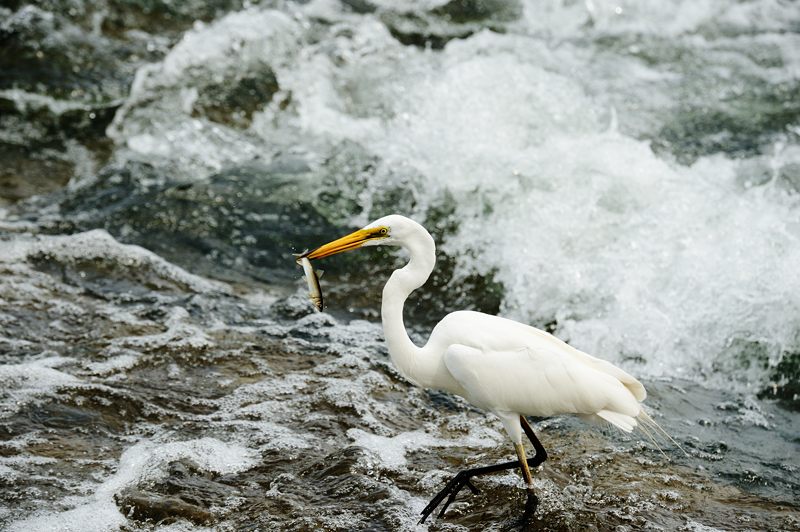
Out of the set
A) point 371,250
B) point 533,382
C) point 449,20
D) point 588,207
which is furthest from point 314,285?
point 449,20

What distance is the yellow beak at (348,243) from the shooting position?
10.8ft

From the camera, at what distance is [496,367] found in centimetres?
335

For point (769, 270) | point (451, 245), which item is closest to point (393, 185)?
point (451, 245)

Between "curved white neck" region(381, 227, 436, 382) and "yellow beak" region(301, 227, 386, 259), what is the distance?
130 mm

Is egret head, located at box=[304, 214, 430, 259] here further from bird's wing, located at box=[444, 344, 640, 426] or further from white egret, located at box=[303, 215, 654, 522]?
bird's wing, located at box=[444, 344, 640, 426]

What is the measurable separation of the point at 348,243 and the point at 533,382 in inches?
33.1

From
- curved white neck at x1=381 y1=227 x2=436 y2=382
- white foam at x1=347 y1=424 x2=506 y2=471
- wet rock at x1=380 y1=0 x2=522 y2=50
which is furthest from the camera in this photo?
wet rock at x1=380 y1=0 x2=522 y2=50

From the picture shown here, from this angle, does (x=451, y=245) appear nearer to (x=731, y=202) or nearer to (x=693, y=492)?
(x=731, y=202)

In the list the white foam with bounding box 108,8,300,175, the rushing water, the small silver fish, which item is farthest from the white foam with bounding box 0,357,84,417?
the white foam with bounding box 108,8,300,175

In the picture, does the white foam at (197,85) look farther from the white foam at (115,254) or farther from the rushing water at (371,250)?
the white foam at (115,254)

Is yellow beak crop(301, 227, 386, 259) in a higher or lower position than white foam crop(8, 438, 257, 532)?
higher

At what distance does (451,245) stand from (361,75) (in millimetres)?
2473

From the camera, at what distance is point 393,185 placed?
604 cm

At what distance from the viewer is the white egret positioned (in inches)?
131
